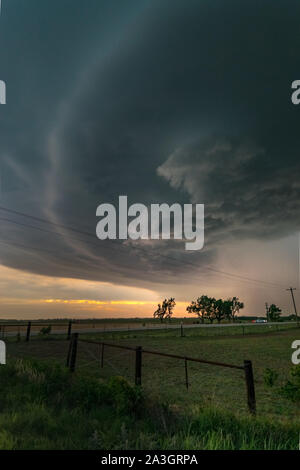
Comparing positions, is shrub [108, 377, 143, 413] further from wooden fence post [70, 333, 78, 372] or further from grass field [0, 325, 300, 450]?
wooden fence post [70, 333, 78, 372]

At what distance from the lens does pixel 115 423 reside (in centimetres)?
438

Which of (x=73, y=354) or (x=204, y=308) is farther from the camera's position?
(x=204, y=308)

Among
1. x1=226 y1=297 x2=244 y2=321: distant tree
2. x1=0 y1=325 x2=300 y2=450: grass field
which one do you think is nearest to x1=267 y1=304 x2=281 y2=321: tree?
x1=226 y1=297 x2=244 y2=321: distant tree

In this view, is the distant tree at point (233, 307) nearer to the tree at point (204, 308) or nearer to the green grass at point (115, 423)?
the tree at point (204, 308)

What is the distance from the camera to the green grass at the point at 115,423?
369 centimetres

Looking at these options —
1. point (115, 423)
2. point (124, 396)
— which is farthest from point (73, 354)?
point (115, 423)

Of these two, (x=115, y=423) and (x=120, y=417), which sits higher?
(x=115, y=423)

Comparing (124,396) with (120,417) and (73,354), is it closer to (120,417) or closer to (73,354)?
(120,417)

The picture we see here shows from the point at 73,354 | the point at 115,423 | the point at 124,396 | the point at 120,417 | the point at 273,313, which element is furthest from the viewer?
the point at 273,313

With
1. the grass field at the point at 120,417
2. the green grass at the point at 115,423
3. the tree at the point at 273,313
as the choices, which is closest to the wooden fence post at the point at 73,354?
the grass field at the point at 120,417

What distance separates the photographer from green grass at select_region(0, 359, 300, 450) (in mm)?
3689

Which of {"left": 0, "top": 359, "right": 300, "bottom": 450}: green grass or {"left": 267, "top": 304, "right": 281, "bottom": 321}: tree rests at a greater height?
{"left": 0, "top": 359, "right": 300, "bottom": 450}: green grass
